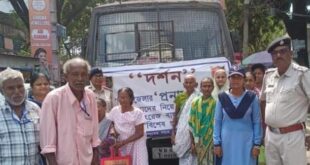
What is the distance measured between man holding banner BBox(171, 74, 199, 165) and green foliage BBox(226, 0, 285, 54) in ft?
51.4

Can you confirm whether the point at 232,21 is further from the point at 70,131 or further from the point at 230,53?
the point at 70,131

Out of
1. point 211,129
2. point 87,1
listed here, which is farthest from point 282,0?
point 211,129

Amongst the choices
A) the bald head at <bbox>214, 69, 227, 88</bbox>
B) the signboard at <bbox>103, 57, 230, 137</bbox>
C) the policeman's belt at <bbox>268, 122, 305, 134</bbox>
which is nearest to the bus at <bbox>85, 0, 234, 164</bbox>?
the signboard at <bbox>103, 57, 230, 137</bbox>

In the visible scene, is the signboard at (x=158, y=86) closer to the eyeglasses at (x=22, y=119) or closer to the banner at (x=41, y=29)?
the eyeglasses at (x=22, y=119)

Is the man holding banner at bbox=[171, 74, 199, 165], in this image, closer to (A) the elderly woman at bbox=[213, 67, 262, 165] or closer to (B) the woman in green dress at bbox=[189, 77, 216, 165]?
(B) the woman in green dress at bbox=[189, 77, 216, 165]

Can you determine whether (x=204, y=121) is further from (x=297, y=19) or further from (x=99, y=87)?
(x=297, y=19)

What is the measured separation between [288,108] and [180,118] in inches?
70.7

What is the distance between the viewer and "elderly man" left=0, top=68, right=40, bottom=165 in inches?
161

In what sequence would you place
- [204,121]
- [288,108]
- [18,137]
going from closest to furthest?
[18,137] → [288,108] → [204,121]

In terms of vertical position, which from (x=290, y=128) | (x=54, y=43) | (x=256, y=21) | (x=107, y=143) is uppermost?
(x=256, y=21)

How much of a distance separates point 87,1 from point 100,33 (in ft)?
50.7

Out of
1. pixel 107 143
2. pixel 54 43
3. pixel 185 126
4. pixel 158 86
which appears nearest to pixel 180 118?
pixel 185 126

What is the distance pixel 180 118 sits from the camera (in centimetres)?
677

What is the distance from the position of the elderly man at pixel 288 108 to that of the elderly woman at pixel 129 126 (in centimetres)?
171
